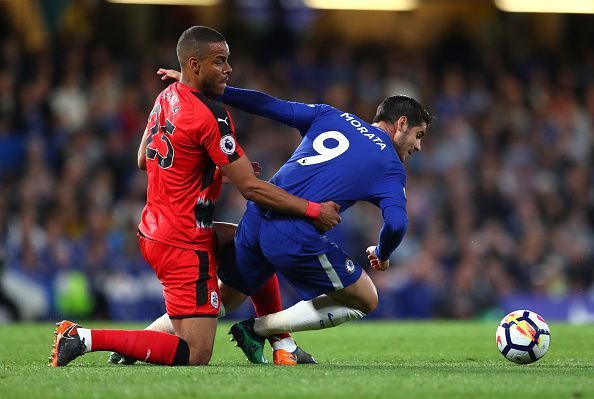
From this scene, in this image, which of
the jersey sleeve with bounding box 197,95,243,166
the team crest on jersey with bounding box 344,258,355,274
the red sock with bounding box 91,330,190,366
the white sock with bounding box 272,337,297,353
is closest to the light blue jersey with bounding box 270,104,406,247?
the team crest on jersey with bounding box 344,258,355,274

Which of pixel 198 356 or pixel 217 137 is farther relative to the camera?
pixel 198 356

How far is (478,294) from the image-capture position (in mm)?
15680

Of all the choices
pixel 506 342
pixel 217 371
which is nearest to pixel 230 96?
pixel 217 371

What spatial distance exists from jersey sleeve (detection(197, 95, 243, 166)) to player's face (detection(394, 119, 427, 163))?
1091 mm

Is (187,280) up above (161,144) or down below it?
below

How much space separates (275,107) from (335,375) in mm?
1894

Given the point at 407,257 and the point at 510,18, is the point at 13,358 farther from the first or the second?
the point at 510,18

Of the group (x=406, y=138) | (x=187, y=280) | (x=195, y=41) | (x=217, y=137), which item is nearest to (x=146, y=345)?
(x=187, y=280)

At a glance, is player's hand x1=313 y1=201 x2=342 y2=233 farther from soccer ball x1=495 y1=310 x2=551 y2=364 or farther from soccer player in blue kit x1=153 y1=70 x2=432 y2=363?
soccer ball x1=495 y1=310 x2=551 y2=364

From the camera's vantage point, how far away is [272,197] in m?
6.62

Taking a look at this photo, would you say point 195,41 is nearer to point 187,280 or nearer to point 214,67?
point 214,67

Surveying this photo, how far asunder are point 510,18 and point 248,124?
673cm

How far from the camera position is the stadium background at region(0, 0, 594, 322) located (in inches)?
571

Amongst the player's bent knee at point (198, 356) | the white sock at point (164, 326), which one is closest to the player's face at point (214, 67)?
the white sock at point (164, 326)
